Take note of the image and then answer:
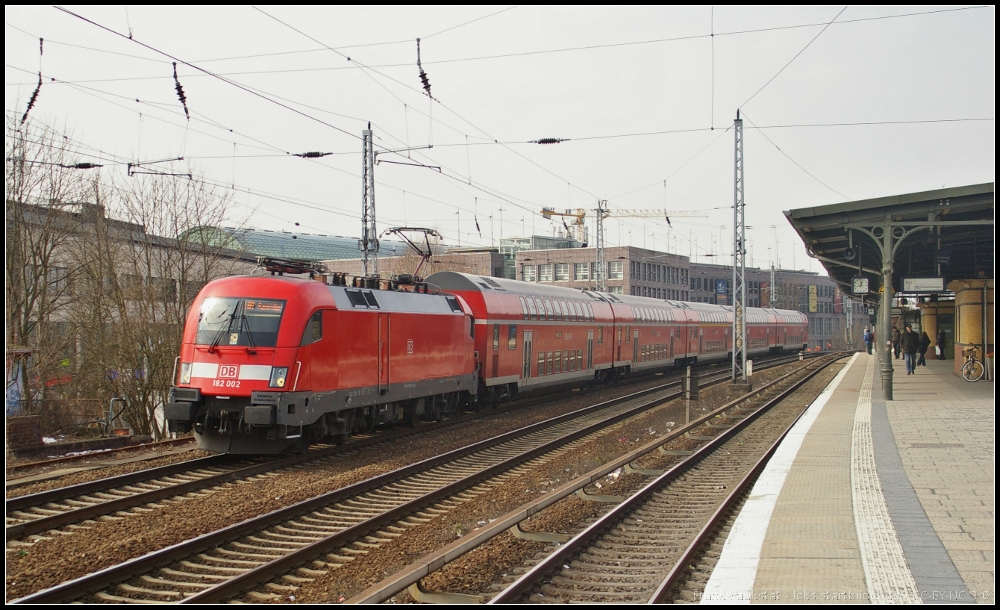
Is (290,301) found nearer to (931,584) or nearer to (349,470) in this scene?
(349,470)

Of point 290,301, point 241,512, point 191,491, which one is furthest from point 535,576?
point 290,301

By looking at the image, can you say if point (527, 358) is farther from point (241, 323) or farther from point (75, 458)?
point (75, 458)

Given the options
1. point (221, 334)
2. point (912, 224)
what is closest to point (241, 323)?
point (221, 334)

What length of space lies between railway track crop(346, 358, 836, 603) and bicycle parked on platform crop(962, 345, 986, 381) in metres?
14.4

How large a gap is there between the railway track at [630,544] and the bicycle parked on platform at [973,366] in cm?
1438

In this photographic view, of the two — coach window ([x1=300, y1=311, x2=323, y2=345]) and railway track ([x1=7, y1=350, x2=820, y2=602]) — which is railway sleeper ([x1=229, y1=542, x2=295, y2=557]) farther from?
coach window ([x1=300, y1=311, x2=323, y2=345])

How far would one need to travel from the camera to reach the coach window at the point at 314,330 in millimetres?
13219

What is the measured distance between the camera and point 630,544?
9039 mm

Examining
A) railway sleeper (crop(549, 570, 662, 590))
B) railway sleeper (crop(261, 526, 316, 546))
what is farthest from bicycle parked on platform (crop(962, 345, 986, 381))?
railway sleeper (crop(261, 526, 316, 546))

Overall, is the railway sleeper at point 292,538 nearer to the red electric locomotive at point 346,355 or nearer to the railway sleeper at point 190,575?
the railway sleeper at point 190,575

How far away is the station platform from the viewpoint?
6426mm

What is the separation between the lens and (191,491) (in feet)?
36.4

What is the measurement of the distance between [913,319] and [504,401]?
41.8 m

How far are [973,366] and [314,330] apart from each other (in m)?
22.0
